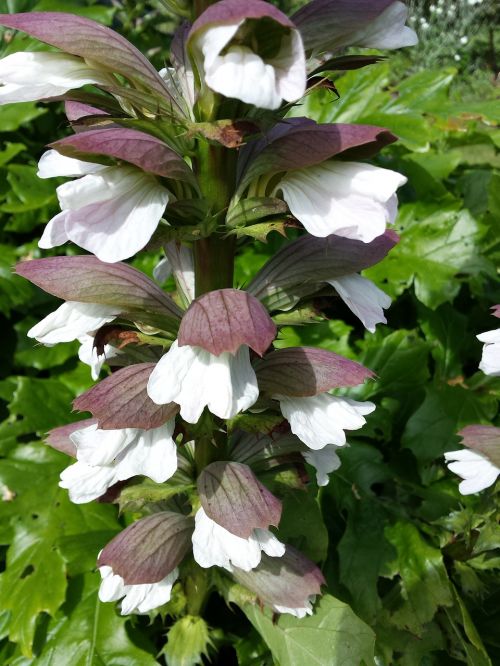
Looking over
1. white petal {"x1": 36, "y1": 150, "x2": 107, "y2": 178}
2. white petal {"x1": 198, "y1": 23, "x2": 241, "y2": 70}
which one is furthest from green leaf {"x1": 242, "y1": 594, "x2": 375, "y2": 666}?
white petal {"x1": 198, "y1": 23, "x2": 241, "y2": 70}

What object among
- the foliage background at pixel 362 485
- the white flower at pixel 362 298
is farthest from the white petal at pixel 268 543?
the white flower at pixel 362 298

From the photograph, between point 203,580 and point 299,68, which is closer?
point 299,68

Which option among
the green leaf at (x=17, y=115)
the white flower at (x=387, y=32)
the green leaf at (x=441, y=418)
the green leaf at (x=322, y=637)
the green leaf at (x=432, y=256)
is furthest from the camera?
the green leaf at (x=17, y=115)

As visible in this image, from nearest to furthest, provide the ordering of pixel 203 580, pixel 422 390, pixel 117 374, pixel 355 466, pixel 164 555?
pixel 117 374, pixel 164 555, pixel 203 580, pixel 355 466, pixel 422 390

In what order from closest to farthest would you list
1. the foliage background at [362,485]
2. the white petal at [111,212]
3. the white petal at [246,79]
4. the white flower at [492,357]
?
the white petal at [246,79] < the white petal at [111,212] < the white flower at [492,357] < the foliage background at [362,485]

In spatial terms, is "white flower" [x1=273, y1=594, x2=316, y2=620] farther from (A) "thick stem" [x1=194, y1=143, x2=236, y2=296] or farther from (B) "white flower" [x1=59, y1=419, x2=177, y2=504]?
(A) "thick stem" [x1=194, y1=143, x2=236, y2=296]

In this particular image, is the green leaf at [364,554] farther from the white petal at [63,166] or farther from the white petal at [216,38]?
the white petal at [216,38]

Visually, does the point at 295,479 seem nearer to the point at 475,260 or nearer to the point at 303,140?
the point at 303,140

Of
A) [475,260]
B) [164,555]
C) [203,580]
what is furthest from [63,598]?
[475,260]
